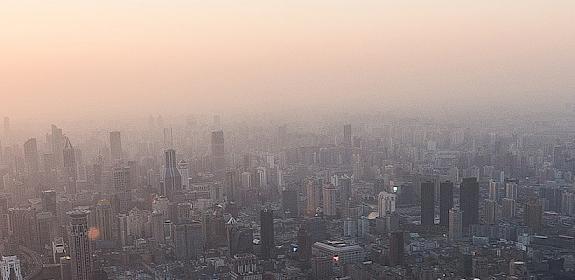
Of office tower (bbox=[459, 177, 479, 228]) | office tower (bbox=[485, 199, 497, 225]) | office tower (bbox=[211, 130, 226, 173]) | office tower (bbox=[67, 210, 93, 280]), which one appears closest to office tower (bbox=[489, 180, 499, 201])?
office tower (bbox=[485, 199, 497, 225])

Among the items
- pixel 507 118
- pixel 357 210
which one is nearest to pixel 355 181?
pixel 357 210

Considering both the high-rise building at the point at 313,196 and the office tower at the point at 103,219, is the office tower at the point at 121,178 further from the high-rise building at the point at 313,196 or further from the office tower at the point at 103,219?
the high-rise building at the point at 313,196

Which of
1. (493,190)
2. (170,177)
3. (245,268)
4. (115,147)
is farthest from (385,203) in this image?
(115,147)

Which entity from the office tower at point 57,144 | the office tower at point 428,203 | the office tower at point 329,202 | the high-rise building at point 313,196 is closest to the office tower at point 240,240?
the high-rise building at point 313,196

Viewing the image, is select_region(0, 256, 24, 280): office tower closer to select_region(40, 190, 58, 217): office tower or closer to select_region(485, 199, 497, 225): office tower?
select_region(40, 190, 58, 217): office tower

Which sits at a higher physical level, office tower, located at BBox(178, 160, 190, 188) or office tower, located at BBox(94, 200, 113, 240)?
office tower, located at BBox(178, 160, 190, 188)

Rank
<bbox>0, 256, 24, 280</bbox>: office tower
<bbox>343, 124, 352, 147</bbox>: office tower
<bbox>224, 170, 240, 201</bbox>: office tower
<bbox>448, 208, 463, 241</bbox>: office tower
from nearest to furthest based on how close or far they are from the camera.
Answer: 1. <bbox>0, 256, 24, 280</bbox>: office tower
2. <bbox>448, 208, 463, 241</bbox>: office tower
3. <bbox>343, 124, 352, 147</bbox>: office tower
4. <bbox>224, 170, 240, 201</bbox>: office tower
